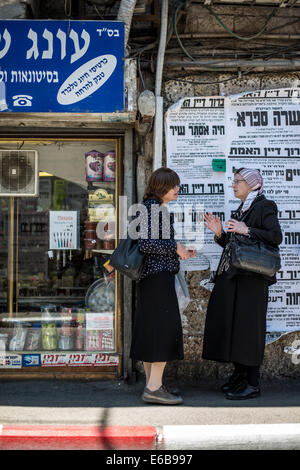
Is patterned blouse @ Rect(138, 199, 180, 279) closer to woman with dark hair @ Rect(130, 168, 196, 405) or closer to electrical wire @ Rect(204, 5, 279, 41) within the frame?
woman with dark hair @ Rect(130, 168, 196, 405)

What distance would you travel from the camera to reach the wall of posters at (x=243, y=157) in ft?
17.4

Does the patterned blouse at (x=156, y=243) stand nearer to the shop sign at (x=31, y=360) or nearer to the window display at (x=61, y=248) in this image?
the window display at (x=61, y=248)

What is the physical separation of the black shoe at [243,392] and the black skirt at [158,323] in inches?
26.2

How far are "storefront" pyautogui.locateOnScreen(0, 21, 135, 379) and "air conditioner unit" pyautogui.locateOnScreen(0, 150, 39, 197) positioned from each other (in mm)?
11

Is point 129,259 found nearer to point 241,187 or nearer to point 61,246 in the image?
point 241,187

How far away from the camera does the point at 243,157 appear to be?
5.32 metres

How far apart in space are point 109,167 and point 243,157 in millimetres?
1419

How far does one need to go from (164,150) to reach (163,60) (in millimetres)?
894

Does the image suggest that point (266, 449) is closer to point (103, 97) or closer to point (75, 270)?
point (75, 270)

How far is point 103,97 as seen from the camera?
16.5 ft

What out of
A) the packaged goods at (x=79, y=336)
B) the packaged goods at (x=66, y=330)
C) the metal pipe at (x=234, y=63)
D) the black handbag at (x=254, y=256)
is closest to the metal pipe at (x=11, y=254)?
the packaged goods at (x=66, y=330)

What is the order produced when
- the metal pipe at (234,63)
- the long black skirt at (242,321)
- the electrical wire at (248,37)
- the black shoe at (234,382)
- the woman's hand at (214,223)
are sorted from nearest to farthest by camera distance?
1. the long black skirt at (242,321)
2. the woman's hand at (214,223)
3. the black shoe at (234,382)
4. the electrical wire at (248,37)
5. the metal pipe at (234,63)

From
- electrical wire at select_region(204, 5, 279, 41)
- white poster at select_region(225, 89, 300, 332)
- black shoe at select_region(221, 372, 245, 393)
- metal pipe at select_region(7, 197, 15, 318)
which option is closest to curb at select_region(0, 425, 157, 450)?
black shoe at select_region(221, 372, 245, 393)

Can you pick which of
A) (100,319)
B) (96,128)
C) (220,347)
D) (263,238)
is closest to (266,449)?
(220,347)
